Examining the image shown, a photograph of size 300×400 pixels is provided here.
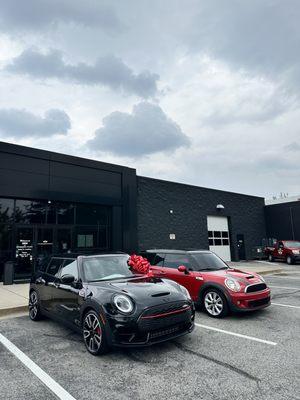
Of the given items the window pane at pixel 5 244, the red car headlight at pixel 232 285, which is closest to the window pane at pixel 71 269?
the red car headlight at pixel 232 285

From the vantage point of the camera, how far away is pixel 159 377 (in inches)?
138

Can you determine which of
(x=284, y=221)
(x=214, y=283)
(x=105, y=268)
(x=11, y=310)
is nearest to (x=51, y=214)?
(x=11, y=310)

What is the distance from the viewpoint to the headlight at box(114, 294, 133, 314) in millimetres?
4098

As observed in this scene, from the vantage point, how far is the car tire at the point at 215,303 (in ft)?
20.3

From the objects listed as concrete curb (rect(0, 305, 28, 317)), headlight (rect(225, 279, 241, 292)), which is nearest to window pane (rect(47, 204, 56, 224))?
concrete curb (rect(0, 305, 28, 317))

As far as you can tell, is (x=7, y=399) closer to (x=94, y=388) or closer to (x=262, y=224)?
(x=94, y=388)

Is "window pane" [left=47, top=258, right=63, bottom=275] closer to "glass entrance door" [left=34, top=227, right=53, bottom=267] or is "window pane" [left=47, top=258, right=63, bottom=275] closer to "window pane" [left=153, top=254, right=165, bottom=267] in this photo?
"window pane" [left=153, top=254, right=165, bottom=267]

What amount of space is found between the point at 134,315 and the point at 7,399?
1.69 meters

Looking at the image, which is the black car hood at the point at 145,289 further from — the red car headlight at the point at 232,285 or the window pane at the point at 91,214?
the window pane at the point at 91,214

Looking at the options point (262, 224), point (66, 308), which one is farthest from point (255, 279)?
point (262, 224)

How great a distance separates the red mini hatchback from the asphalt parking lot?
57 centimetres

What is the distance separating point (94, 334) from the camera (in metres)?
4.32

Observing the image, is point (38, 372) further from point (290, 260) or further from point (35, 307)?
point (290, 260)

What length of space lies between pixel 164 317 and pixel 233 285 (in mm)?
2583
